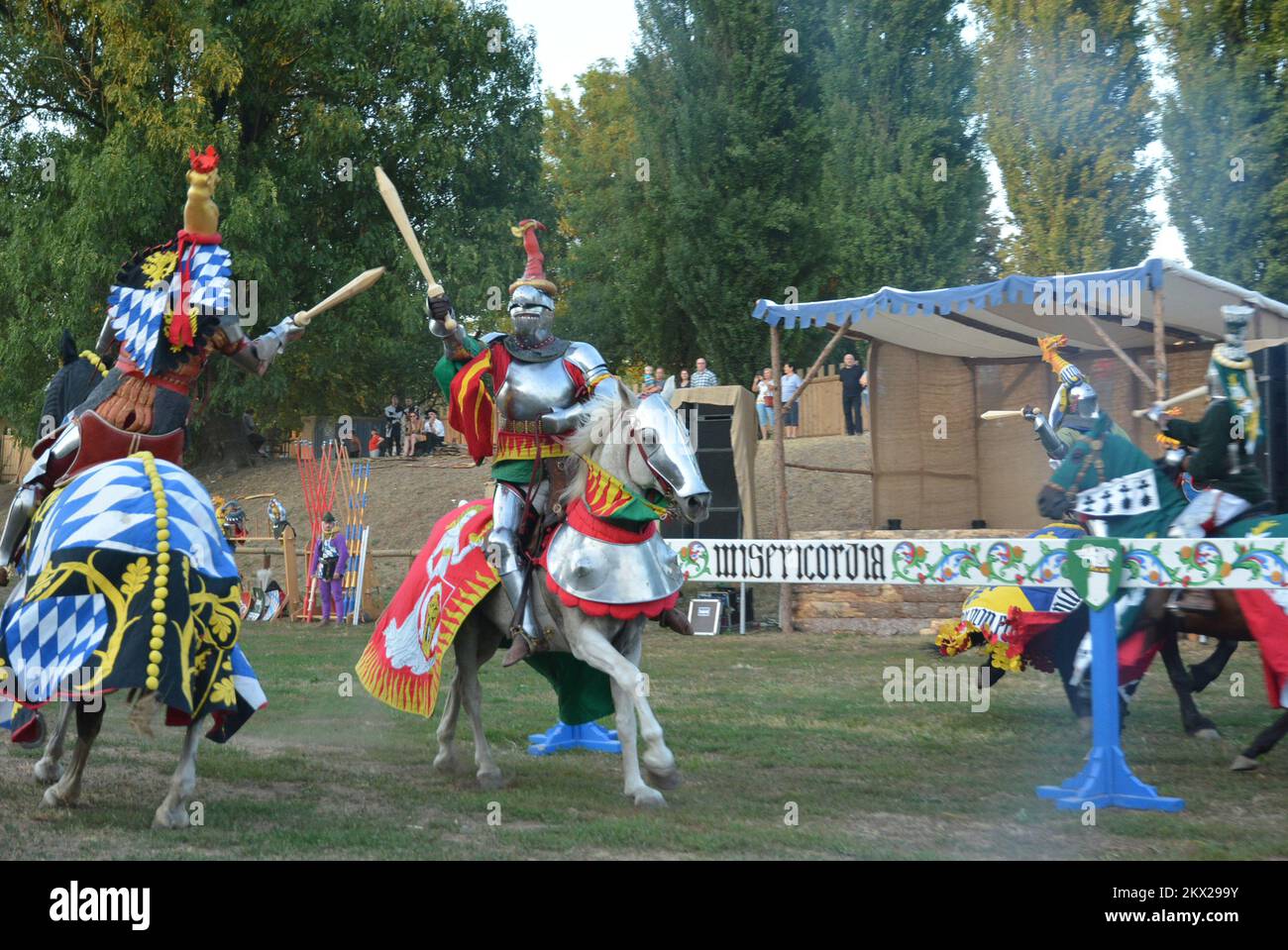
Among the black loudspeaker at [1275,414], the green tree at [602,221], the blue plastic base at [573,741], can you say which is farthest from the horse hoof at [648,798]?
the green tree at [602,221]

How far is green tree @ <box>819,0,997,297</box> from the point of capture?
30.3m

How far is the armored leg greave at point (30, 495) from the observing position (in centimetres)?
658

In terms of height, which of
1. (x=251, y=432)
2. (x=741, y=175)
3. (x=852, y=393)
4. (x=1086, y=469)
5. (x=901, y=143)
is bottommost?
(x=1086, y=469)

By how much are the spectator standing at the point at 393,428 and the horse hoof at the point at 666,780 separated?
947 inches

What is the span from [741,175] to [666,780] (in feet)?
74.9

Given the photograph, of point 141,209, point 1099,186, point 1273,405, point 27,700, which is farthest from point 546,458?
point 1099,186

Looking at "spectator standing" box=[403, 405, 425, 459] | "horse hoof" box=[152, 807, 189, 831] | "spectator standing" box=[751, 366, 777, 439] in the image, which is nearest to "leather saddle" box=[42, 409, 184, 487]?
"horse hoof" box=[152, 807, 189, 831]

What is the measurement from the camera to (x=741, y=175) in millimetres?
28312

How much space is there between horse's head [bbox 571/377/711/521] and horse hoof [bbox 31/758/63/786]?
324 centimetres

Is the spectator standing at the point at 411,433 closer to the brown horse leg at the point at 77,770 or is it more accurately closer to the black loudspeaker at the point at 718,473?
the black loudspeaker at the point at 718,473

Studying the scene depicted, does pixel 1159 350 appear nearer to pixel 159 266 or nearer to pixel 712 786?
pixel 712 786

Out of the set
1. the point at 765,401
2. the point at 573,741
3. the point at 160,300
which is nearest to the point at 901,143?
the point at 765,401

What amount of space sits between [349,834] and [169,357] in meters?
2.37

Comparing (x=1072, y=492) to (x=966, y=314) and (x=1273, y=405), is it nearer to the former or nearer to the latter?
(x=1273, y=405)
